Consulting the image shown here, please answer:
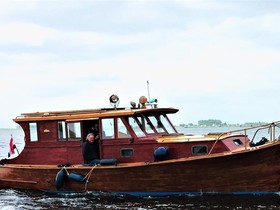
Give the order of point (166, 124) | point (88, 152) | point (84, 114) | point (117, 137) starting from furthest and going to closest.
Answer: point (166, 124) < point (84, 114) < point (88, 152) < point (117, 137)

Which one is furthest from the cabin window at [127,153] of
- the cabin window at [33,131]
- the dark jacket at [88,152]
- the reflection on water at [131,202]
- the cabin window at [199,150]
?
the cabin window at [33,131]

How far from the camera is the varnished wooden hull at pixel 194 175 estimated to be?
13.5m

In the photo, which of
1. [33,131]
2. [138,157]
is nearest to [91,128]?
[138,157]

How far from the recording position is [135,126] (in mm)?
15594

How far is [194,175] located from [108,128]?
11.1 feet

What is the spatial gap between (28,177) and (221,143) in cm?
713

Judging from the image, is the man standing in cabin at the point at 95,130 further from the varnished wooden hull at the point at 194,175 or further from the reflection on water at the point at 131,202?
the reflection on water at the point at 131,202

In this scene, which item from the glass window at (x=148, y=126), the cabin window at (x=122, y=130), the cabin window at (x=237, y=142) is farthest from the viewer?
the glass window at (x=148, y=126)

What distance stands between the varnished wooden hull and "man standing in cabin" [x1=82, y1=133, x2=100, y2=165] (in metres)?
0.31

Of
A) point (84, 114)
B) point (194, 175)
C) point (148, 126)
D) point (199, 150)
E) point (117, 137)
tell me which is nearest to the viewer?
point (194, 175)

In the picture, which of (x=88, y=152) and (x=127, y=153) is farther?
(x=88, y=152)

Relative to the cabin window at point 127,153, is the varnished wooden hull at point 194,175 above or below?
below

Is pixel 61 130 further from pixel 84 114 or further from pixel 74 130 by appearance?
pixel 84 114

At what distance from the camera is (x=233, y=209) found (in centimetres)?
1335
